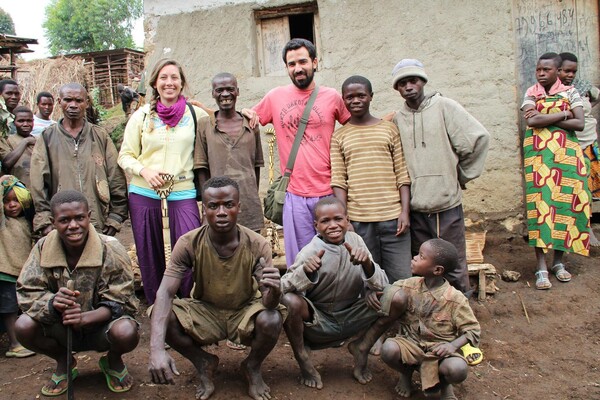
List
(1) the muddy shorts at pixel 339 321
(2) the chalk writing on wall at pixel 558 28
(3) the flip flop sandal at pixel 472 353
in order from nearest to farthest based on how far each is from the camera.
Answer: (1) the muddy shorts at pixel 339 321 < (3) the flip flop sandal at pixel 472 353 < (2) the chalk writing on wall at pixel 558 28

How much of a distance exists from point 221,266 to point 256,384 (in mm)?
698

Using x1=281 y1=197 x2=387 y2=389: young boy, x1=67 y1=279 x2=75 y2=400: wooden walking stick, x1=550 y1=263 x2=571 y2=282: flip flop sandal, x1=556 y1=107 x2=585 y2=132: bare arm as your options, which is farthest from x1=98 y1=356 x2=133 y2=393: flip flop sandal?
x1=556 y1=107 x2=585 y2=132: bare arm

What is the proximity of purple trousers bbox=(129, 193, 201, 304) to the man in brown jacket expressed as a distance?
0.22m

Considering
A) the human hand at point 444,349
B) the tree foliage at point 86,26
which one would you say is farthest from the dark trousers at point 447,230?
the tree foliage at point 86,26

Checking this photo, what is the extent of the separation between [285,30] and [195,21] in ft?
2.99

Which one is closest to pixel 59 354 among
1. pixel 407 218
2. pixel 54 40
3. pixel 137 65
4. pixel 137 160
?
pixel 137 160

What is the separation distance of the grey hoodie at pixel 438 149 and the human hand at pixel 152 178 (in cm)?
163

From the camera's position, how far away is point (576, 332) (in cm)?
390

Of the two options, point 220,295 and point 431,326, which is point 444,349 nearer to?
point 431,326

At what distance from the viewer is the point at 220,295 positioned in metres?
3.11

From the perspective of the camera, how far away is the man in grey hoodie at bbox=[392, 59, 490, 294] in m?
3.55

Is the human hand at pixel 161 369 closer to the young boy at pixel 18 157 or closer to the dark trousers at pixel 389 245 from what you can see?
the dark trousers at pixel 389 245

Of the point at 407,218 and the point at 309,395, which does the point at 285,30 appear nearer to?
the point at 407,218

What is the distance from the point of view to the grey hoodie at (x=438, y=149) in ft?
11.7
